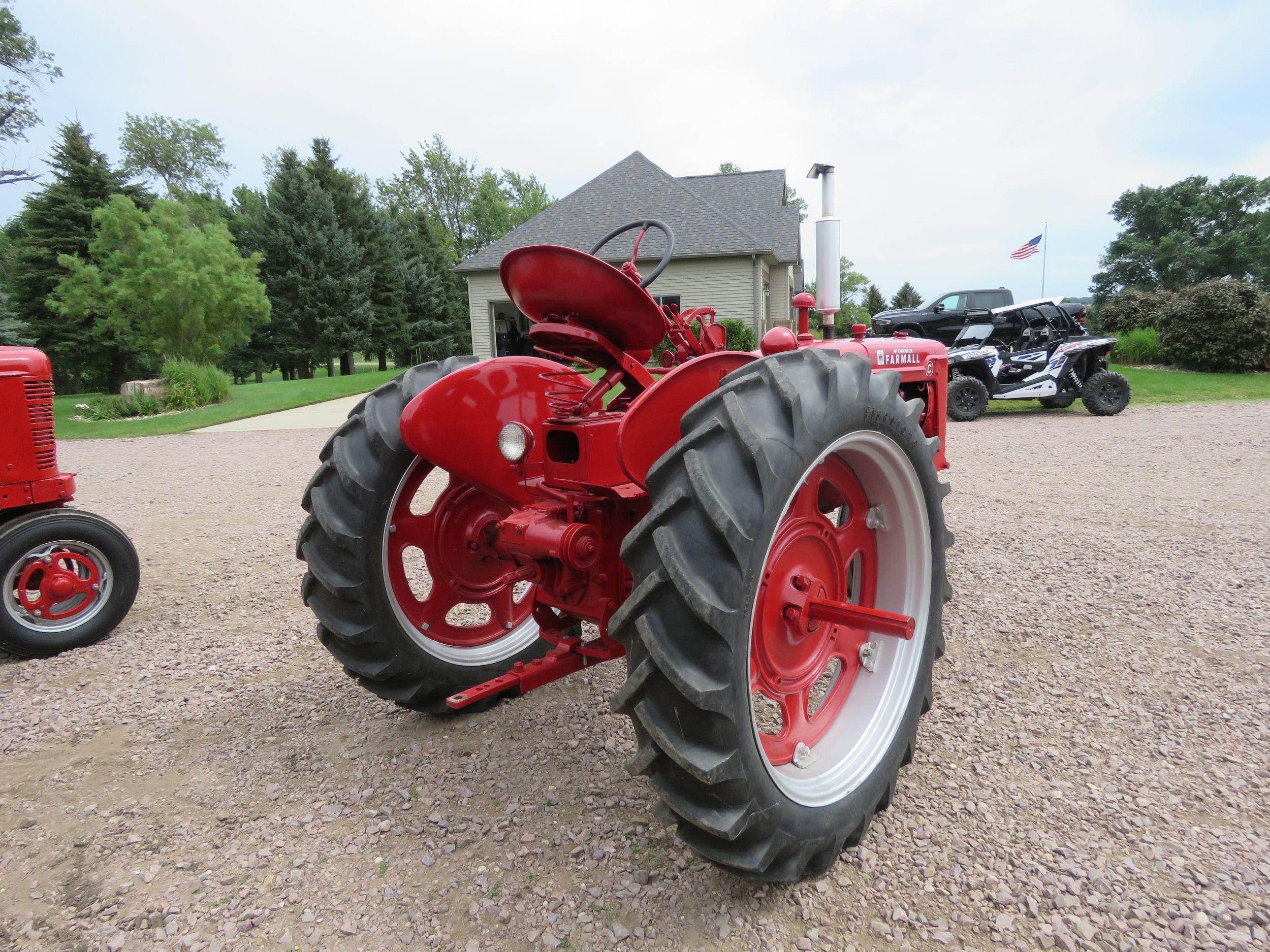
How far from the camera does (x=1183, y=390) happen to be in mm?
14430

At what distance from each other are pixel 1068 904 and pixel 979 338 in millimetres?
Answer: 12990

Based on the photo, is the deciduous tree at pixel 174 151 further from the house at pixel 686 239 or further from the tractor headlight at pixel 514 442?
the tractor headlight at pixel 514 442

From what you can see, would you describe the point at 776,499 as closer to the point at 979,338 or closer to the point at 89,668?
the point at 89,668

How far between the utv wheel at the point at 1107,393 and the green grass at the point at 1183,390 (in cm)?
86

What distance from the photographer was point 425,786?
231 centimetres

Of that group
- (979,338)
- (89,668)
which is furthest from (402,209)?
(89,668)

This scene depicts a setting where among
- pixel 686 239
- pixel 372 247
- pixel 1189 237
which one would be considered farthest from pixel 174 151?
pixel 1189 237

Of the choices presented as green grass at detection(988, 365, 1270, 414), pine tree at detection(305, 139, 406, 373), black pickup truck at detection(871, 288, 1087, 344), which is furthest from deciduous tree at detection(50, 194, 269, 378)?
green grass at detection(988, 365, 1270, 414)

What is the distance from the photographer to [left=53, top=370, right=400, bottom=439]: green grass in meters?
13.7

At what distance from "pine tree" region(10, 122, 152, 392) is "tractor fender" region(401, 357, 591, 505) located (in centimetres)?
2891

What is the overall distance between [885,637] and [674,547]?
3.63 feet

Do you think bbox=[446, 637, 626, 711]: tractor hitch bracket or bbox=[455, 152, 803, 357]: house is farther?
bbox=[455, 152, 803, 357]: house

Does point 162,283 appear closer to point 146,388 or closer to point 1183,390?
point 146,388

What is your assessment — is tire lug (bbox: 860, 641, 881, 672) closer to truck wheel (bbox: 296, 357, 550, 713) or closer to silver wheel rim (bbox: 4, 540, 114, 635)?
truck wheel (bbox: 296, 357, 550, 713)
